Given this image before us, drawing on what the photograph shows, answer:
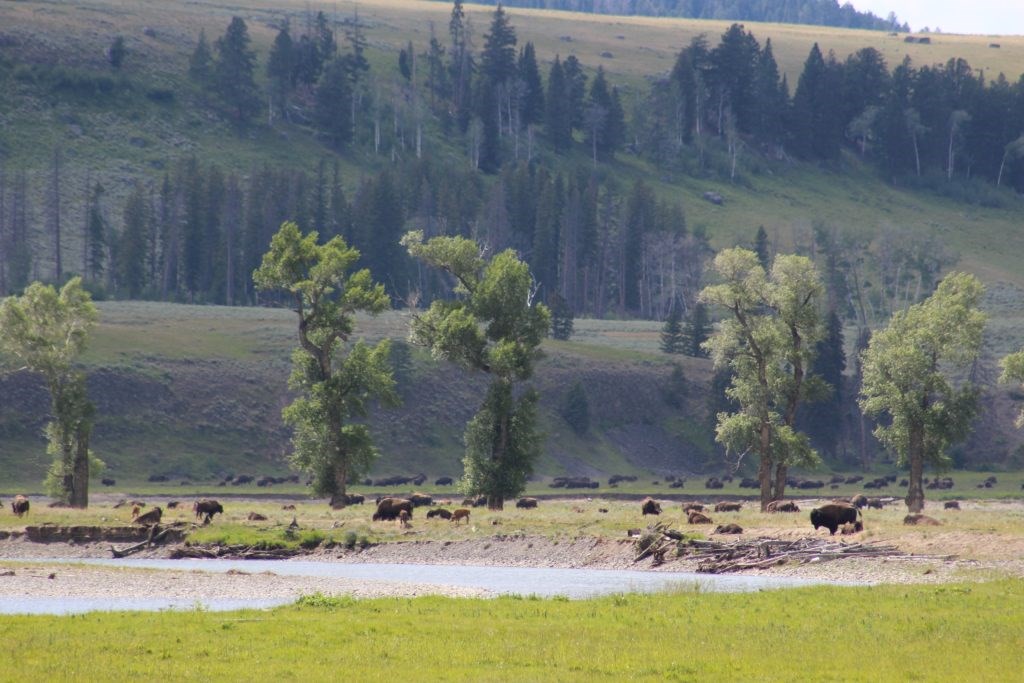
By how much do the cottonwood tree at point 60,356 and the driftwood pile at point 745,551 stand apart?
30.0m

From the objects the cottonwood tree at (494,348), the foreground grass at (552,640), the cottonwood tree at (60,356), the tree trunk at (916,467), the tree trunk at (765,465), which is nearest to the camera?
the foreground grass at (552,640)

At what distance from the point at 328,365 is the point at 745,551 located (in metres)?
25.8

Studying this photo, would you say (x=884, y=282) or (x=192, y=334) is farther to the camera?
(x=884, y=282)

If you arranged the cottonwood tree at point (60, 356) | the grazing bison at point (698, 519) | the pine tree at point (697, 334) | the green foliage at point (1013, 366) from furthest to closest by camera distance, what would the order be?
1. the pine tree at point (697, 334)
2. the cottonwood tree at point (60, 356)
3. the green foliage at point (1013, 366)
4. the grazing bison at point (698, 519)

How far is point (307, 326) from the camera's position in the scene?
213 ft

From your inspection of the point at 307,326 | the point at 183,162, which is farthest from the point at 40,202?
the point at 307,326

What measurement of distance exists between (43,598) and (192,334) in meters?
97.5

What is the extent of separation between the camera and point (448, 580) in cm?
4397

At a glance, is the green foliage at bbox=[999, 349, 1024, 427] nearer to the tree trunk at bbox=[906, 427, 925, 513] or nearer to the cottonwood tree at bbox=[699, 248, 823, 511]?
the tree trunk at bbox=[906, 427, 925, 513]

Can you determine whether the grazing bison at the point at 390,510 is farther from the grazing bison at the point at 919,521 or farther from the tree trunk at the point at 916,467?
the tree trunk at the point at 916,467

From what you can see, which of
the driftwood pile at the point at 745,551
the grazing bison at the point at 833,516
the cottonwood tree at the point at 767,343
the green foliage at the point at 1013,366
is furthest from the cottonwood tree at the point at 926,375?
the driftwood pile at the point at 745,551

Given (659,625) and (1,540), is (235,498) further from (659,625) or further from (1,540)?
(659,625)

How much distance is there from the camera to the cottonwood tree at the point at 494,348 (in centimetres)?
6309

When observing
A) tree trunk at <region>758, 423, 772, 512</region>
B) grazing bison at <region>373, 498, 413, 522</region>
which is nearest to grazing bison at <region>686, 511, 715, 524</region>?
tree trunk at <region>758, 423, 772, 512</region>
